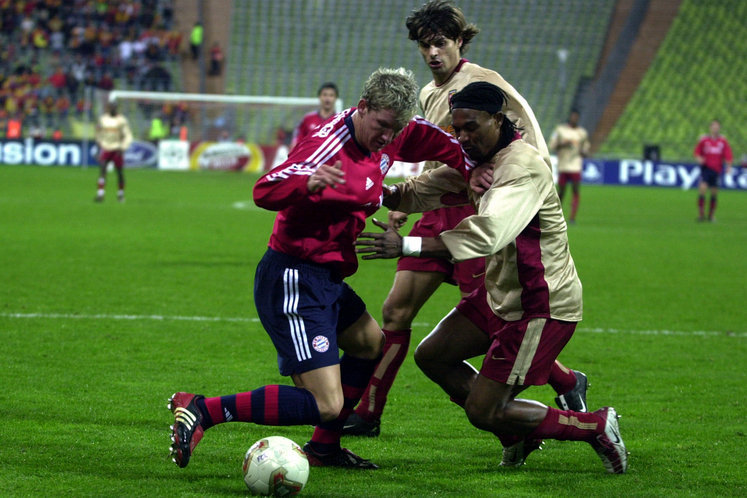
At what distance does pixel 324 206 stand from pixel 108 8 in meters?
38.4

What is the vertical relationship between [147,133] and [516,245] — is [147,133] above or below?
below

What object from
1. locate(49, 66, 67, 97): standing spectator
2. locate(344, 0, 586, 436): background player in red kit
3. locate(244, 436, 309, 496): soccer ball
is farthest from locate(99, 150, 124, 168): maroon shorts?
locate(244, 436, 309, 496): soccer ball

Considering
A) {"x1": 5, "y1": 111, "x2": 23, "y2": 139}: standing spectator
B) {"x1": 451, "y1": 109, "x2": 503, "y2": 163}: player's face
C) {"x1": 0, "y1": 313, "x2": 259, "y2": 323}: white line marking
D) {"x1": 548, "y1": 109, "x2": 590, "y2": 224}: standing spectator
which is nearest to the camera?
{"x1": 451, "y1": 109, "x2": 503, "y2": 163}: player's face

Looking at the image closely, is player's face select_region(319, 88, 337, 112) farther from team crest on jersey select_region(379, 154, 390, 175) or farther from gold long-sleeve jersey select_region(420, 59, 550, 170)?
team crest on jersey select_region(379, 154, 390, 175)

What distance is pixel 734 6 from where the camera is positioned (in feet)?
134

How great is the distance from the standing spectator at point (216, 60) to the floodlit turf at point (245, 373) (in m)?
23.6

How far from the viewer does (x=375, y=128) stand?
447cm

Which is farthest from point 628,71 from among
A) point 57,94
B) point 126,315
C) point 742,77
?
point 126,315

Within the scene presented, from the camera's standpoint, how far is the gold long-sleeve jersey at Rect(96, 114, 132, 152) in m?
21.9

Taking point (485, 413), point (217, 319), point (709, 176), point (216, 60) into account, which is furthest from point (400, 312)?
point (216, 60)

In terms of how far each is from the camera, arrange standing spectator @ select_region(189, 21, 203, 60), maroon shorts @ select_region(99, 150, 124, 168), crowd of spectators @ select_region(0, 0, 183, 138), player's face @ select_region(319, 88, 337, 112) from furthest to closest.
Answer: standing spectator @ select_region(189, 21, 203, 60) < crowd of spectators @ select_region(0, 0, 183, 138) < maroon shorts @ select_region(99, 150, 124, 168) < player's face @ select_region(319, 88, 337, 112)

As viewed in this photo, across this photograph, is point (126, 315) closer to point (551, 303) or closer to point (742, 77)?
point (551, 303)

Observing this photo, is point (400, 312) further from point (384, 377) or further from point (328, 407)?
point (328, 407)

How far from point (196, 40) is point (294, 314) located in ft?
115
